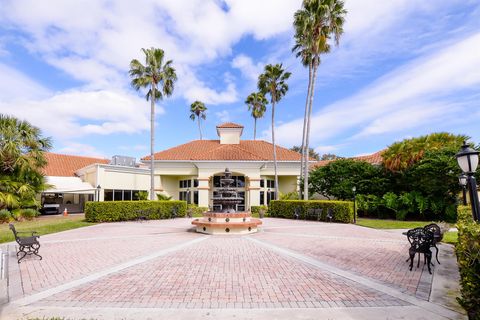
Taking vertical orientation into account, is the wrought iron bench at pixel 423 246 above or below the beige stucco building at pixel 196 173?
→ below

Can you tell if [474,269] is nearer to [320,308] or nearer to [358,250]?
[320,308]

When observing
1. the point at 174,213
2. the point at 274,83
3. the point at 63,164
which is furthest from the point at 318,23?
the point at 63,164

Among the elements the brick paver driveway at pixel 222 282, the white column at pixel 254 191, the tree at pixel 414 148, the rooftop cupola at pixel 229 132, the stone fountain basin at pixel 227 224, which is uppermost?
the rooftop cupola at pixel 229 132

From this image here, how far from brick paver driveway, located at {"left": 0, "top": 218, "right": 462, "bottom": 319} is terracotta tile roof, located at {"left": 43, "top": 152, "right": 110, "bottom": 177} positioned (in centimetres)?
2748

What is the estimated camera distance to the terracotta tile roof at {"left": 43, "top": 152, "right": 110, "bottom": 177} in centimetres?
3449

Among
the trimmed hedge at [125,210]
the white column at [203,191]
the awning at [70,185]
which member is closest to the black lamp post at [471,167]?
the trimmed hedge at [125,210]

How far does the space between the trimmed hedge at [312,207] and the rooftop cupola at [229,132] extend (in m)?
12.9

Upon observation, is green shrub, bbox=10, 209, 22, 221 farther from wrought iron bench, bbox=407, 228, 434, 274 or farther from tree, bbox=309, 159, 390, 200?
wrought iron bench, bbox=407, 228, 434, 274

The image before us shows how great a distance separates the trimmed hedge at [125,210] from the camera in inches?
837

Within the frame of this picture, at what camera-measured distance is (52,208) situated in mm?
29781

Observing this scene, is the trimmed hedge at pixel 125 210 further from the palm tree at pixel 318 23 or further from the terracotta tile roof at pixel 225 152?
the palm tree at pixel 318 23

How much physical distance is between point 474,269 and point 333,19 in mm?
22916

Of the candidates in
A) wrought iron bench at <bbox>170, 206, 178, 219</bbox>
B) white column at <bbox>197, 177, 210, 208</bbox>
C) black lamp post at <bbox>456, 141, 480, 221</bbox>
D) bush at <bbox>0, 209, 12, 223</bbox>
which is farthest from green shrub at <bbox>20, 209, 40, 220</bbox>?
black lamp post at <bbox>456, 141, 480, 221</bbox>

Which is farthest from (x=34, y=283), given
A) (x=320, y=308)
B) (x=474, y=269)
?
→ (x=474, y=269)
